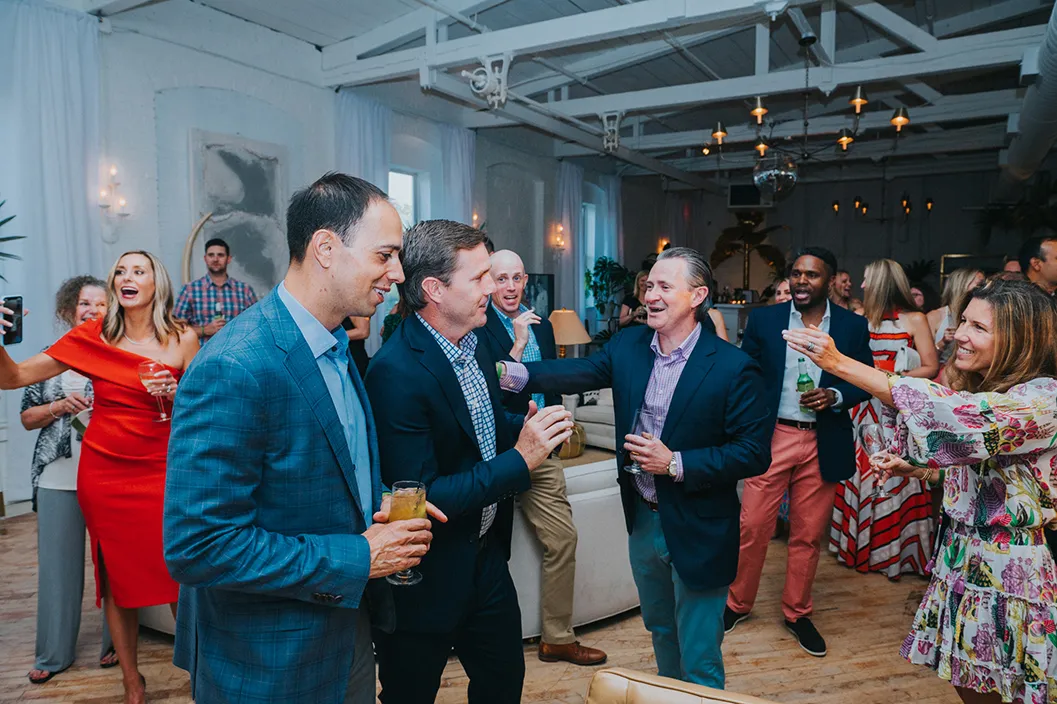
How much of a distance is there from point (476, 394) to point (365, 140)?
21.1 ft

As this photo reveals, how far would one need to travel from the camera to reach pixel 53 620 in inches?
116

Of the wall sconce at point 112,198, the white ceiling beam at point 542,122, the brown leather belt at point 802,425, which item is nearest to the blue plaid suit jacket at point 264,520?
the brown leather belt at point 802,425

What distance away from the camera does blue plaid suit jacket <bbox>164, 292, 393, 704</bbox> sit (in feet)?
4.05

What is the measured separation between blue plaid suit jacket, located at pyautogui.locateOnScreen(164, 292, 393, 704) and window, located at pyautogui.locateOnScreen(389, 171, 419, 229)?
7748mm

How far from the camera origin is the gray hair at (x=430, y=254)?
1.81 metres

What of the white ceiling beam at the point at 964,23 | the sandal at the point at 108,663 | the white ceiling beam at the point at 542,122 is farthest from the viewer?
the white ceiling beam at the point at 964,23

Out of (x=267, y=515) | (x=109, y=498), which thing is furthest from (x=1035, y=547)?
(x=109, y=498)

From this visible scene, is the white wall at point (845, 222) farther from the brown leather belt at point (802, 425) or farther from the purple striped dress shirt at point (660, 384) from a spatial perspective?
the purple striped dress shirt at point (660, 384)

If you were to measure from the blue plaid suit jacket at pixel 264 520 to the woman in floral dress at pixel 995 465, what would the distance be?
1195mm

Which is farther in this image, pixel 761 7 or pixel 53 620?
pixel 761 7

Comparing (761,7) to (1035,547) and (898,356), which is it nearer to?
(898,356)

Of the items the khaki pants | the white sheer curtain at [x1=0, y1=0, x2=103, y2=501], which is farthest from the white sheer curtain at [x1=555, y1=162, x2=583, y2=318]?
the khaki pants

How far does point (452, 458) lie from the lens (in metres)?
1.79

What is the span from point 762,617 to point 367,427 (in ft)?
8.89
